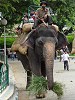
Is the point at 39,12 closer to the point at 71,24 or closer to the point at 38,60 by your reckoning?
the point at 38,60

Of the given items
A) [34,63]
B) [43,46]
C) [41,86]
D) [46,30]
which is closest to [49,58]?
[43,46]

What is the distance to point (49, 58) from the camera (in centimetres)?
1123

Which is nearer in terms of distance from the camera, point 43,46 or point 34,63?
point 43,46

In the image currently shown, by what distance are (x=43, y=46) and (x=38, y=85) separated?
1156 mm

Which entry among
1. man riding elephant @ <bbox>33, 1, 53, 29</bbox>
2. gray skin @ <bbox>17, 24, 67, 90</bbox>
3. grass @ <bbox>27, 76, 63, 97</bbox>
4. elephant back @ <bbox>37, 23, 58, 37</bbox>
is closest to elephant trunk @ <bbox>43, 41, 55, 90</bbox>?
gray skin @ <bbox>17, 24, 67, 90</bbox>

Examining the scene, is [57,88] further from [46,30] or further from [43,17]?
[43,17]

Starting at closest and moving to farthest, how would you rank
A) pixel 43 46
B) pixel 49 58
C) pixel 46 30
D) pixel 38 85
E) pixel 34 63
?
1. pixel 49 58
2. pixel 38 85
3. pixel 43 46
4. pixel 46 30
5. pixel 34 63

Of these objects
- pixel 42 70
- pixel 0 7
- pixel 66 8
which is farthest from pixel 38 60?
pixel 66 8

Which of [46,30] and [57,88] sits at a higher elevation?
[46,30]

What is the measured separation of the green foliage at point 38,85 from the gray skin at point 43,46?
0.36 meters

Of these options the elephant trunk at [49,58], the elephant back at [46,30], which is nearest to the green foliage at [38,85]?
the elephant trunk at [49,58]

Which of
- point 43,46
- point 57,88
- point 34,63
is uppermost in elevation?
point 43,46

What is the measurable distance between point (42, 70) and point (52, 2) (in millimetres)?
15584

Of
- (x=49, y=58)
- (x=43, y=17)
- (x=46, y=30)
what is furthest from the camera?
(x=43, y=17)
